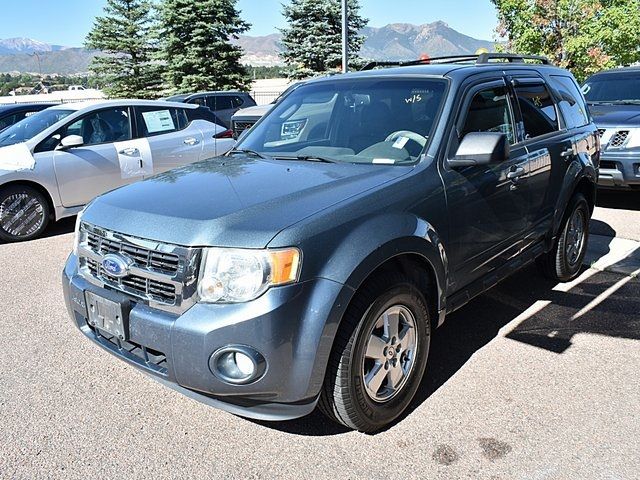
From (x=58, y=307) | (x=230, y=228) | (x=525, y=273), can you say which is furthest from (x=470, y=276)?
(x=58, y=307)

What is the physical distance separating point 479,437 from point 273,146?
225 centimetres

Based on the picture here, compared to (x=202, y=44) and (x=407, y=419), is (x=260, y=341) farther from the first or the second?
(x=202, y=44)

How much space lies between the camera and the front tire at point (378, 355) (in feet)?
8.66

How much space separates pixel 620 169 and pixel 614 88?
2332 mm

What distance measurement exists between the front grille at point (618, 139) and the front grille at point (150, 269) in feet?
22.5

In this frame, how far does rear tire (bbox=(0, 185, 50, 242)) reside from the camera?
6.78m

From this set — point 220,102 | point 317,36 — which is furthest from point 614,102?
point 317,36

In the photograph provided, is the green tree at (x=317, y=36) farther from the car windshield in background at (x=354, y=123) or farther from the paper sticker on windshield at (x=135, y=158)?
the car windshield in background at (x=354, y=123)

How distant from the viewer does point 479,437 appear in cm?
287

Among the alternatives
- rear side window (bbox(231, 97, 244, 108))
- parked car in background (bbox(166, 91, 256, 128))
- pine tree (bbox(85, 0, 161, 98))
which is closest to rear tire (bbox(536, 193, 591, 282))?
parked car in background (bbox(166, 91, 256, 128))

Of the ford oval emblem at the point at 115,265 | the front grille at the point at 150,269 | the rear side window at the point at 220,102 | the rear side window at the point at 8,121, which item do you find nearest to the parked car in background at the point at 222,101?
the rear side window at the point at 220,102

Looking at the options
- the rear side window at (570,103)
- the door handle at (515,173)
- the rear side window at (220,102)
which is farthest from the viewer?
the rear side window at (220,102)

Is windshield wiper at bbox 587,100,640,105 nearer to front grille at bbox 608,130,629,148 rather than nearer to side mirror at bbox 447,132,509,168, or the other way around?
front grille at bbox 608,130,629,148

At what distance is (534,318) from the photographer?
4324mm
